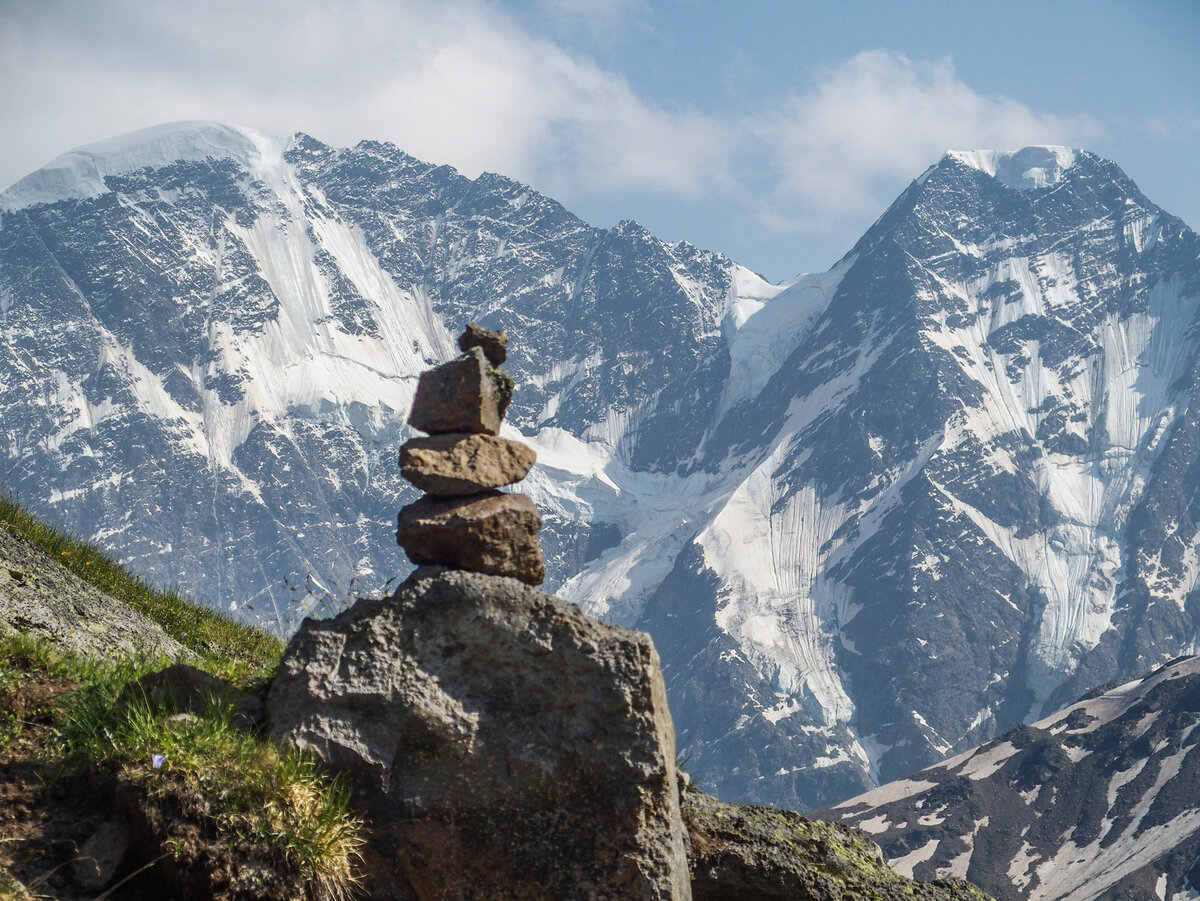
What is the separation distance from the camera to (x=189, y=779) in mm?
8125

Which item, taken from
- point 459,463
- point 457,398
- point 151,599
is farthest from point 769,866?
point 151,599

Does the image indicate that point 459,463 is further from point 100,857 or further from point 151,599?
point 151,599

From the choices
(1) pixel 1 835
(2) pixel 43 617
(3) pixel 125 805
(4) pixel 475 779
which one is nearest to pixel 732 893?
(4) pixel 475 779

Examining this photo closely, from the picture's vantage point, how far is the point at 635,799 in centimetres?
876

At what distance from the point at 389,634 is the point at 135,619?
19.5 feet

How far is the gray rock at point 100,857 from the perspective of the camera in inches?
317

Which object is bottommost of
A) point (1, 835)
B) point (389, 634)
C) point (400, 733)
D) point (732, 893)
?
point (732, 893)

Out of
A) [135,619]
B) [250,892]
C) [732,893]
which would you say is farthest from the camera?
[135,619]

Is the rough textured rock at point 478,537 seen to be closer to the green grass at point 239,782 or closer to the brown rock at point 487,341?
the brown rock at point 487,341

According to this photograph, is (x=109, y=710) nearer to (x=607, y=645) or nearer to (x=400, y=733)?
(x=400, y=733)

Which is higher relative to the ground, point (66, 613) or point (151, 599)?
point (66, 613)

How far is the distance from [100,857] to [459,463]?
4.43 meters

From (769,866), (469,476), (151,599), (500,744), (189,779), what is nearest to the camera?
(189,779)

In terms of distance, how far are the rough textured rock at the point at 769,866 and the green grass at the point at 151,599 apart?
18.6 ft
